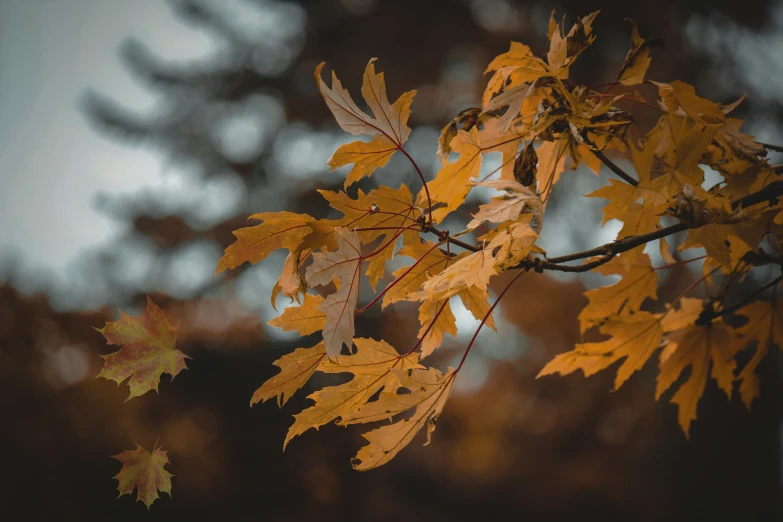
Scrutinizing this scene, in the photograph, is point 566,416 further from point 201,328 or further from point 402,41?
point 402,41

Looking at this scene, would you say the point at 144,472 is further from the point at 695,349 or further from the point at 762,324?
the point at 762,324

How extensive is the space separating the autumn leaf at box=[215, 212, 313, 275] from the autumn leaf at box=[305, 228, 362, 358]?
5 centimetres

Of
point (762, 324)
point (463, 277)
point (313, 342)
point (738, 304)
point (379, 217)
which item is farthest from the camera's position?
point (313, 342)

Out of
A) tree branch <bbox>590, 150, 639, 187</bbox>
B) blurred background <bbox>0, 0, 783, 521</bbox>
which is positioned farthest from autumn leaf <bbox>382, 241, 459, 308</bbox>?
blurred background <bbox>0, 0, 783, 521</bbox>

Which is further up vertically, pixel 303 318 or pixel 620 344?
pixel 303 318

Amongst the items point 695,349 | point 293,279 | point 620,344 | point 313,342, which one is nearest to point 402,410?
point 293,279

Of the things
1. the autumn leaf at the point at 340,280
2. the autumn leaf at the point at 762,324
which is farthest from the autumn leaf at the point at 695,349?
the autumn leaf at the point at 340,280

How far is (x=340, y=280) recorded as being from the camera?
507mm

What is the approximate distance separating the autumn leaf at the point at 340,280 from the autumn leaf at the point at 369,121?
8cm

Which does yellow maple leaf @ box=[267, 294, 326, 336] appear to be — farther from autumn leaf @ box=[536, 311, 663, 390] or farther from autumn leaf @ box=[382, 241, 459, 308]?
autumn leaf @ box=[536, 311, 663, 390]

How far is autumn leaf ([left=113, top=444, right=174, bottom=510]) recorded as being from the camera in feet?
1.71

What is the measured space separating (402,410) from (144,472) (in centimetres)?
24

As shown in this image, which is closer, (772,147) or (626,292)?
(772,147)

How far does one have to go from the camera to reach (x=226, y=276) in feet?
14.4
